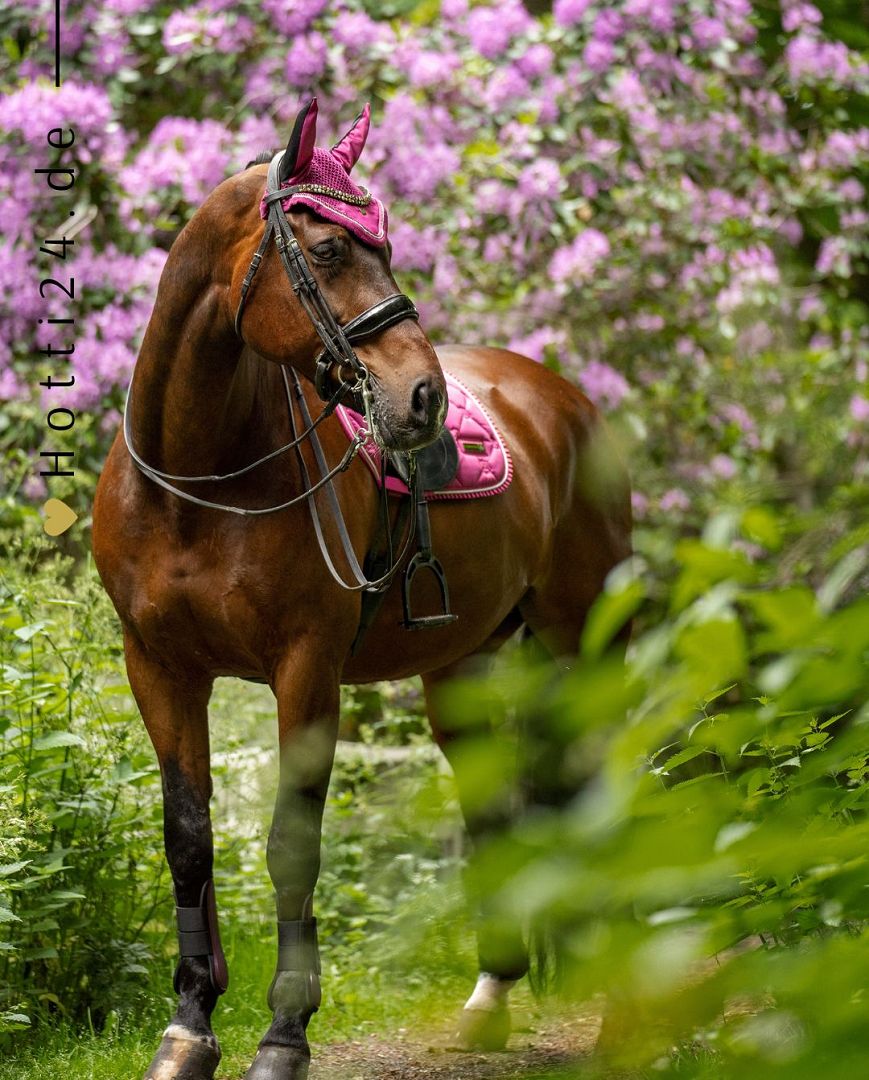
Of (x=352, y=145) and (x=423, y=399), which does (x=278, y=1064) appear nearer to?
(x=423, y=399)

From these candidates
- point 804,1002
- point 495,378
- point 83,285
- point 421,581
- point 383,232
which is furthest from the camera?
point 83,285

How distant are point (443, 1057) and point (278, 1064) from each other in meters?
0.89

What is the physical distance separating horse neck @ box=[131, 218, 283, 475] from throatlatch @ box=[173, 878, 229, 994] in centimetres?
102

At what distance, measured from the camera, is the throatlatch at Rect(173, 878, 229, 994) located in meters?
3.29

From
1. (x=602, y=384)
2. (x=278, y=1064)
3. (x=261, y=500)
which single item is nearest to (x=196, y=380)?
(x=261, y=500)

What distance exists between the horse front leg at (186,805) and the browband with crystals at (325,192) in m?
1.10

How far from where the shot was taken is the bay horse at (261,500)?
2.89 m

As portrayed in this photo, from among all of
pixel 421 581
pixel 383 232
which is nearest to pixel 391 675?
pixel 421 581

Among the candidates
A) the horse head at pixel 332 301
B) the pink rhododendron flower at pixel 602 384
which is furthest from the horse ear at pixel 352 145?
the pink rhododendron flower at pixel 602 384

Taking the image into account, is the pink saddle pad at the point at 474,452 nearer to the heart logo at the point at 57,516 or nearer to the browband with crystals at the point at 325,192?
the browband with crystals at the point at 325,192

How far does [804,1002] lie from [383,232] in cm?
254

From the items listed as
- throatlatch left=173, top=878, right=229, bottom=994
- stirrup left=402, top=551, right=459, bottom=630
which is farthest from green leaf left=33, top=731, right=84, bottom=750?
stirrup left=402, top=551, right=459, bottom=630

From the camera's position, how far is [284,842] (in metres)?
3.16

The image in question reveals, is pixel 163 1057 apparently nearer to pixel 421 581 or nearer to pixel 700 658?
pixel 421 581
